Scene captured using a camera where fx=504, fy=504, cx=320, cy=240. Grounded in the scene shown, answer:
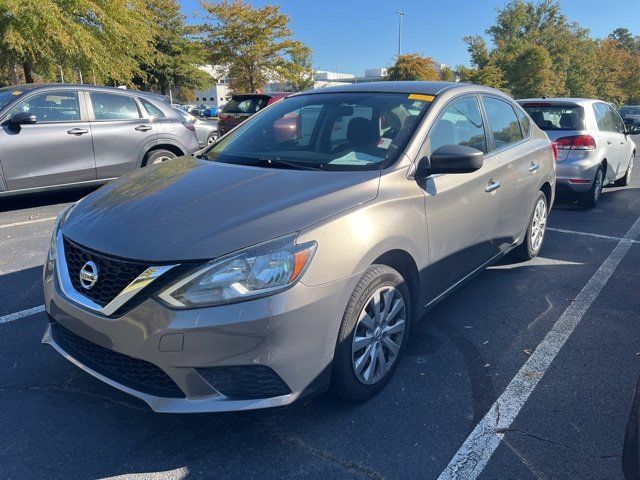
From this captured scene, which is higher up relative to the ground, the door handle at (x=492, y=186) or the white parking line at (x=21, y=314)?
the door handle at (x=492, y=186)

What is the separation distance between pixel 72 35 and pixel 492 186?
1476cm

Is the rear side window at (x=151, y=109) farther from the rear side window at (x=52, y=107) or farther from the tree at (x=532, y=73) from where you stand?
the tree at (x=532, y=73)

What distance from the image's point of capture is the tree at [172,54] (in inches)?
1224

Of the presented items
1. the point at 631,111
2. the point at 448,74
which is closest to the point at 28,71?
the point at 448,74

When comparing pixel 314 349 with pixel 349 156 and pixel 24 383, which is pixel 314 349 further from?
pixel 24 383

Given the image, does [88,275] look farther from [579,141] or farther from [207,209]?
[579,141]

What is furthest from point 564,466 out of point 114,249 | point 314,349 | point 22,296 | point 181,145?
point 181,145

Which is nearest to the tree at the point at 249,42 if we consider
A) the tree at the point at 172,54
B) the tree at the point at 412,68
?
the tree at the point at 172,54

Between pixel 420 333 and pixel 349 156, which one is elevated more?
pixel 349 156

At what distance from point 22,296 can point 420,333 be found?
10.3 ft

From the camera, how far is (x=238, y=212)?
243 cm

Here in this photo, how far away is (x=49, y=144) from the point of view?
6.67 metres

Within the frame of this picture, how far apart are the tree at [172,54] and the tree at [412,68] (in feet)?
46.5

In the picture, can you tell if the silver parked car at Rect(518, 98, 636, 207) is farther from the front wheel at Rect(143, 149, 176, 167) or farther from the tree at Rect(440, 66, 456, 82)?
the tree at Rect(440, 66, 456, 82)
